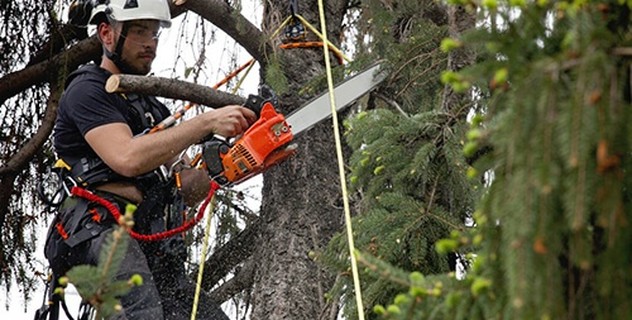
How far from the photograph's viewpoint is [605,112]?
169cm

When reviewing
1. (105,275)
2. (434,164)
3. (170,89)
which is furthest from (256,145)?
(105,275)

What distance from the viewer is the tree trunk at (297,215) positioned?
4922 mm

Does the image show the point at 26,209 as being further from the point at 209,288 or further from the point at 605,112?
the point at 605,112

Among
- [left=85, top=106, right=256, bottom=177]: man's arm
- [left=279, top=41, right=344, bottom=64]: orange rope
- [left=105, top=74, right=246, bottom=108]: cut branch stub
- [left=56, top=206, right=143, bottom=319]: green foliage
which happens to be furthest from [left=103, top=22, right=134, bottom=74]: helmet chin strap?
[left=56, top=206, right=143, bottom=319]: green foliage

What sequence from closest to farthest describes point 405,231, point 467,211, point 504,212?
point 504,212 < point 405,231 < point 467,211

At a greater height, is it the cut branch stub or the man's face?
the man's face

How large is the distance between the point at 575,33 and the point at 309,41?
3.63 m

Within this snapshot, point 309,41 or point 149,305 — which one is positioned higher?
point 309,41

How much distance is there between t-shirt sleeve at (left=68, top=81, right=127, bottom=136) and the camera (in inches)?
165

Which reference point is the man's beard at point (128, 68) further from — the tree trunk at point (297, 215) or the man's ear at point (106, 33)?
the tree trunk at point (297, 215)

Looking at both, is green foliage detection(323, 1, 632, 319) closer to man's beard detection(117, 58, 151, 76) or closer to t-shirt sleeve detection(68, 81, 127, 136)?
t-shirt sleeve detection(68, 81, 127, 136)

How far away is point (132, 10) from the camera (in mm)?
4570

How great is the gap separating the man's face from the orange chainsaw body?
1.87 ft

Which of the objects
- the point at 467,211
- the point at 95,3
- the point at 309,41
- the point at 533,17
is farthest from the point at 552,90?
the point at 309,41
